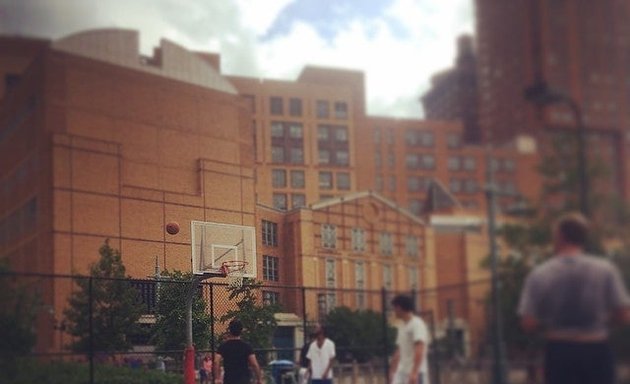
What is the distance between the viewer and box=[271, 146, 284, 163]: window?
1923 cm

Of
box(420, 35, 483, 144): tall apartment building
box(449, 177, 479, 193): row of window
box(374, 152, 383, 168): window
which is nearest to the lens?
box(420, 35, 483, 144): tall apartment building

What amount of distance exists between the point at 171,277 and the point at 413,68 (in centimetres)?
1387

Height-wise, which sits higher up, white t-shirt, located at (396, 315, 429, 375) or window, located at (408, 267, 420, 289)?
window, located at (408, 267, 420, 289)

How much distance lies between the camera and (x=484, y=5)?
3225 centimetres

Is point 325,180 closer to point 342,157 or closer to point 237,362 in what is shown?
point 342,157

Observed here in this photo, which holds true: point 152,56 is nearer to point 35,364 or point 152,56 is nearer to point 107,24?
point 107,24

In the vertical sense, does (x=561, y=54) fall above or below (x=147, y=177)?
above

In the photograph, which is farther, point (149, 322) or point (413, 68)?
point (413, 68)

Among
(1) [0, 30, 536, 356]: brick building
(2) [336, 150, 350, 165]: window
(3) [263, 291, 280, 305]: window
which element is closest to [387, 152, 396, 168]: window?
(1) [0, 30, 536, 356]: brick building

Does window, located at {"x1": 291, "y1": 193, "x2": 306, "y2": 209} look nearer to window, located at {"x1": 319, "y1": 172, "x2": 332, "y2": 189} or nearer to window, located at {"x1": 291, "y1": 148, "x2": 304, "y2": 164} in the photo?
window, located at {"x1": 291, "y1": 148, "x2": 304, "y2": 164}

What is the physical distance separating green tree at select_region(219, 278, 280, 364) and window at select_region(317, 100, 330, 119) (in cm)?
1160

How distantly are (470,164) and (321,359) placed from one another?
42.5 metres

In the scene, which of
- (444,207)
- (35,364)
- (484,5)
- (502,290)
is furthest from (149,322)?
(444,207)

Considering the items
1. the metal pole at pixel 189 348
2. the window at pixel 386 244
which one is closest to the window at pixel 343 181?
the window at pixel 386 244
